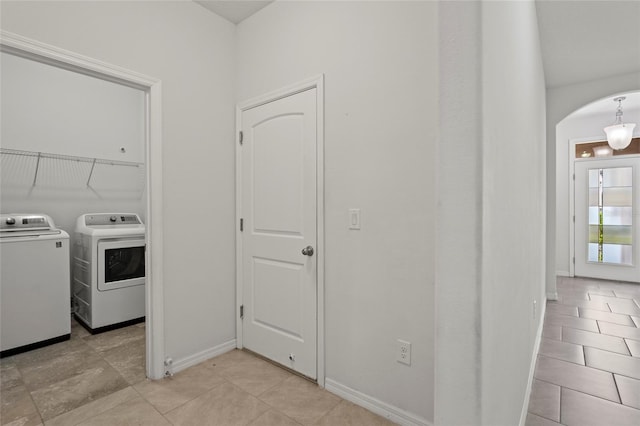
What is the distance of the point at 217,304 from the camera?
8.61ft

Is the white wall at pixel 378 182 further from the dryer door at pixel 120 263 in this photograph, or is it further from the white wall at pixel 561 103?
the white wall at pixel 561 103

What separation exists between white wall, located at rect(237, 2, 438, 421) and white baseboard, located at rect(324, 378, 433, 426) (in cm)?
2

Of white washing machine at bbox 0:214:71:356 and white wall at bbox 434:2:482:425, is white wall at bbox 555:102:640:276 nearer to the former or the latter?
white wall at bbox 434:2:482:425

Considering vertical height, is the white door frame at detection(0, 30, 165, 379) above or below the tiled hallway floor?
above

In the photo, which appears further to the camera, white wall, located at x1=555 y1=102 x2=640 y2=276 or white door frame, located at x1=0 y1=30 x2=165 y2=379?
white wall, located at x1=555 y1=102 x2=640 y2=276

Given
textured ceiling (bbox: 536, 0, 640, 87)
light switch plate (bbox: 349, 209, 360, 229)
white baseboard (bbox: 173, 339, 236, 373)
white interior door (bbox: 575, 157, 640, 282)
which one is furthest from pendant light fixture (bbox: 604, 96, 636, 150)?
white baseboard (bbox: 173, 339, 236, 373)

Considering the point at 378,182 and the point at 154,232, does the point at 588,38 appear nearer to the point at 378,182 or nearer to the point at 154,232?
the point at 378,182

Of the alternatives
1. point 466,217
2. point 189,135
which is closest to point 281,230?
point 189,135

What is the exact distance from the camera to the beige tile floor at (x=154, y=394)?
5.96 feet

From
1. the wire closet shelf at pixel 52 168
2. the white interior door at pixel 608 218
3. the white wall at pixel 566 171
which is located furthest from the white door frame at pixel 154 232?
the white interior door at pixel 608 218

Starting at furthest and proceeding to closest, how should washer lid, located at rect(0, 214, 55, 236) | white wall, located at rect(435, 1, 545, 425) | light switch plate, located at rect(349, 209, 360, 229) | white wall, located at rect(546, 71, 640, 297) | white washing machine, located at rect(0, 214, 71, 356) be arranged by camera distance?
white wall, located at rect(546, 71, 640, 297) → washer lid, located at rect(0, 214, 55, 236) → white washing machine, located at rect(0, 214, 71, 356) → light switch plate, located at rect(349, 209, 360, 229) → white wall, located at rect(435, 1, 545, 425)

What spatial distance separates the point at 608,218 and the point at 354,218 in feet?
18.6

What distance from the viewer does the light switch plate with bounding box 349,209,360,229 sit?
1.96 meters

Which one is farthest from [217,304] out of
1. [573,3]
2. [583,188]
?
[583,188]
